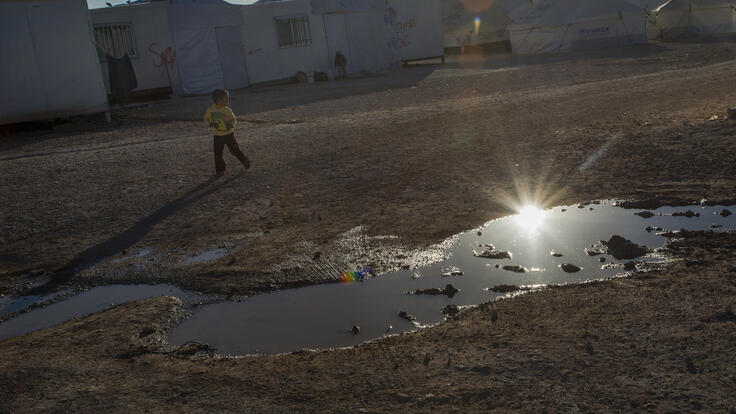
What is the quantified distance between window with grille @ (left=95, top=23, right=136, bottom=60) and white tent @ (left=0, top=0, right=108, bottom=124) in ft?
12.2

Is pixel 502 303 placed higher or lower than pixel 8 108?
lower

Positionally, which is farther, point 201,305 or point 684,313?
point 201,305

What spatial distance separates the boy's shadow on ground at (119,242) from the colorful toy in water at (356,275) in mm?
2176

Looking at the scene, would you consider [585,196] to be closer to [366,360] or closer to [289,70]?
[366,360]

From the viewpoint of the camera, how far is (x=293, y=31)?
2366 centimetres

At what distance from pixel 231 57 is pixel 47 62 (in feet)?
25.2

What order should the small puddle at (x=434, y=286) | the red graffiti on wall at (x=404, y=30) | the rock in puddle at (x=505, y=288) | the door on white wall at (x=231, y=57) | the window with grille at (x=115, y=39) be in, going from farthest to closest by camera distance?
the red graffiti on wall at (x=404, y=30) < the door on white wall at (x=231, y=57) < the window with grille at (x=115, y=39) < the rock in puddle at (x=505, y=288) < the small puddle at (x=434, y=286)

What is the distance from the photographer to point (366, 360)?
11.5ft

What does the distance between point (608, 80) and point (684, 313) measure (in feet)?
43.0

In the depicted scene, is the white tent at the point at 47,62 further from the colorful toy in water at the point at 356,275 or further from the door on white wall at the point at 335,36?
the colorful toy in water at the point at 356,275

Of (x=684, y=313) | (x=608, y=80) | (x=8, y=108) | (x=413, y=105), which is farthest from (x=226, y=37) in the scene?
(x=684, y=313)

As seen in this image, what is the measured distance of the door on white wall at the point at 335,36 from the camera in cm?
2469

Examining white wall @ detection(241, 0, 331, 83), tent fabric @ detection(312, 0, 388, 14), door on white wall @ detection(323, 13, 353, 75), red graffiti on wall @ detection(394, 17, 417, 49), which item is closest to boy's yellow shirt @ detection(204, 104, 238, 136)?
white wall @ detection(241, 0, 331, 83)

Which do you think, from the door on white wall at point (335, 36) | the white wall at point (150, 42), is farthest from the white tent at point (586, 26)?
the white wall at point (150, 42)
